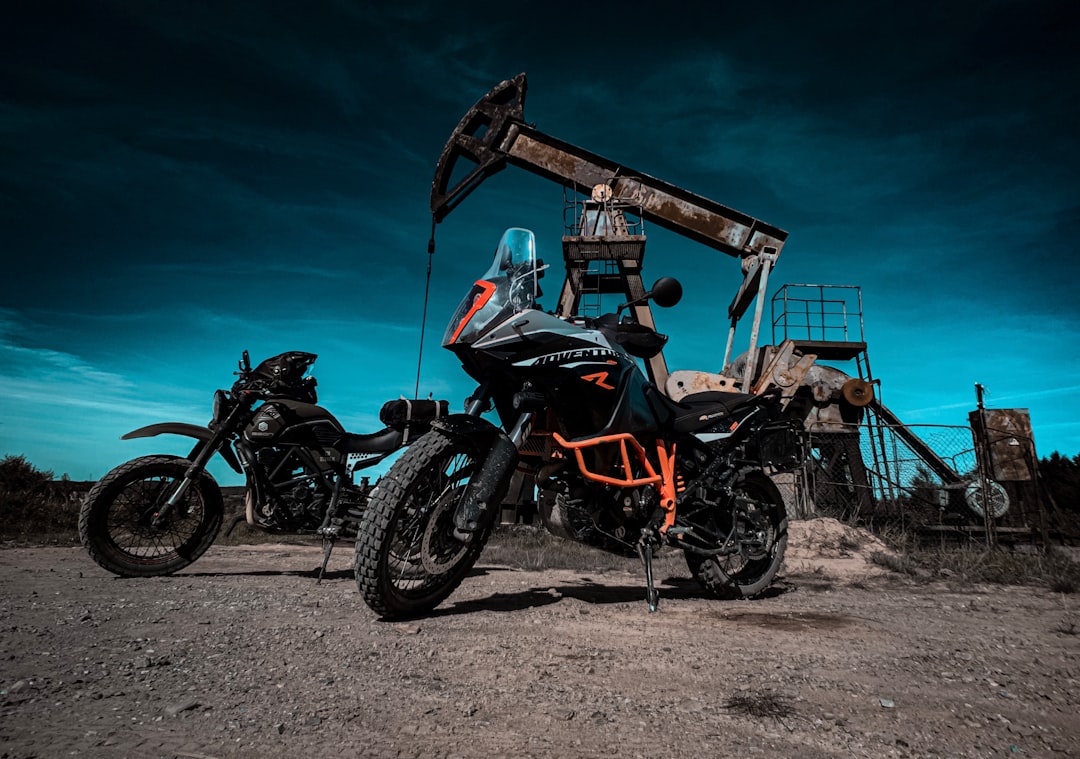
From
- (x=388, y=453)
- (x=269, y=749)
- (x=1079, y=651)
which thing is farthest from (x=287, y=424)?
(x=1079, y=651)

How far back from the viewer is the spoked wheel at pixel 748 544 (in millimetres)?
4133

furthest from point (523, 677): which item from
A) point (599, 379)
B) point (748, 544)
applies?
point (748, 544)

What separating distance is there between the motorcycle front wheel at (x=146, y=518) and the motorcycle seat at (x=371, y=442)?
1.10 metres

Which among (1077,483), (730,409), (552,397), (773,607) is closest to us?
(552,397)

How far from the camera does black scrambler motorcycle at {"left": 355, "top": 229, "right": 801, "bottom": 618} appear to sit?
306 cm

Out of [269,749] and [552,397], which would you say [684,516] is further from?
[269,749]

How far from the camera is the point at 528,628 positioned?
2992mm

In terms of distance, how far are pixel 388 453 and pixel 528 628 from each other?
263cm

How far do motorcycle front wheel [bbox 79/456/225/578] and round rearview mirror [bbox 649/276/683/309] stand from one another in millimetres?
3862

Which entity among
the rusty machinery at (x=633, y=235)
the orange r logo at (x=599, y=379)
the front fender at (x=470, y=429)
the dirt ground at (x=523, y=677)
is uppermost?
the rusty machinery at (x=633, y=235)

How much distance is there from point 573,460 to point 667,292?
3.55ft

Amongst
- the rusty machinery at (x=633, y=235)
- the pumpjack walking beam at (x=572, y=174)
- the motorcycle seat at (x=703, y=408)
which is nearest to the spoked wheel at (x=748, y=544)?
the motorcycle seat at (x=703, y=408)

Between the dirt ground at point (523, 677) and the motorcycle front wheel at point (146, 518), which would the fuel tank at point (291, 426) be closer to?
the motorcycle front wheel at point (146, 518)

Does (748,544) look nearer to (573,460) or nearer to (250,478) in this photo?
(573,460)
